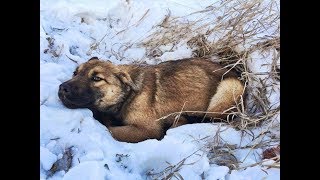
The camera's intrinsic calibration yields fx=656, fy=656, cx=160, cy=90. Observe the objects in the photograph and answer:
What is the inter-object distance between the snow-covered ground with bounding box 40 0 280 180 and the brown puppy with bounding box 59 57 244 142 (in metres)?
0.06

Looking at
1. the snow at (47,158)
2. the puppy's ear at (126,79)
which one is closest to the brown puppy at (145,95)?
the puppy's ear at (126,79)

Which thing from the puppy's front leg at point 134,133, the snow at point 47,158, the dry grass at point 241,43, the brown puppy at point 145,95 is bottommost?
the snow at point 47,158

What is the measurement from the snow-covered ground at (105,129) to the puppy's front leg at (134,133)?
0.03 meters

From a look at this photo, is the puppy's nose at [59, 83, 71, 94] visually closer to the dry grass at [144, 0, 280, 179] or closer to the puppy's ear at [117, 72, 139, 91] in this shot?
the puppy's ear at [117, 72, 139, 91]

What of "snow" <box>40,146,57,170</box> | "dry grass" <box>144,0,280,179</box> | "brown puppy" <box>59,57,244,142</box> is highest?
"dry grass" <box>144,0,280,179</box>

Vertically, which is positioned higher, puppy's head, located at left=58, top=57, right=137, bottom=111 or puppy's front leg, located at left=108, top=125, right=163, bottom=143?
puppy's head, located at left=58, top=57, right=137, bottom=111

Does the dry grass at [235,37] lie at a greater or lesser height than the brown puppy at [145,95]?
greater

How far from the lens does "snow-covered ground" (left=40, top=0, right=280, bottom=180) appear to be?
13.6 feet

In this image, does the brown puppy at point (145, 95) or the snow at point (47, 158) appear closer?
the snow at point (47, 158)

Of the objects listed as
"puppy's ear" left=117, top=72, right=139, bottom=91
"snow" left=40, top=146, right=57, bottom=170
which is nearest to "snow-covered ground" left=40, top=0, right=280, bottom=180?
"snow" left=40, top=146, right=57, bottom=170

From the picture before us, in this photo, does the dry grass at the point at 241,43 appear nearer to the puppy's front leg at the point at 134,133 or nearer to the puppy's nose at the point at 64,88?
the puppy's front leg at the point at 134,133

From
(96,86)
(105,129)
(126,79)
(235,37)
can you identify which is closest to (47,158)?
(105,129)

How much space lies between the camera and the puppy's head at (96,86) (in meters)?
4.25

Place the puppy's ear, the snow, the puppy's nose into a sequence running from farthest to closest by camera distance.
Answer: the puppy's ear < the puppy's nose < the snow
